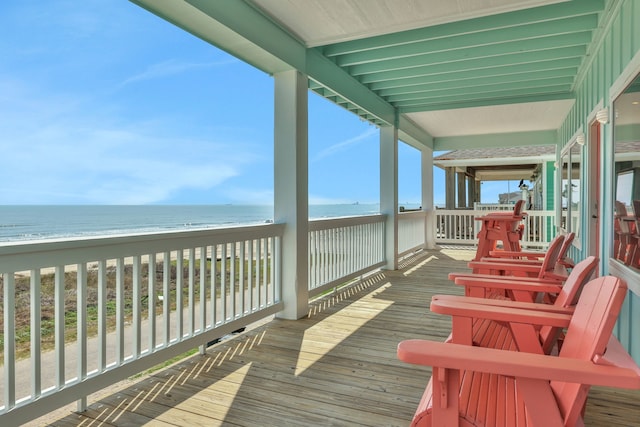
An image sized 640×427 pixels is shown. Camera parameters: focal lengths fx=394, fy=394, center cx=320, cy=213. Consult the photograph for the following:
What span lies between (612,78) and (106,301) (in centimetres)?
402

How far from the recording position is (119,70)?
631 inches

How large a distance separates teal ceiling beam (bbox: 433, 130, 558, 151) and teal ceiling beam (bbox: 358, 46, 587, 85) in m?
4.54

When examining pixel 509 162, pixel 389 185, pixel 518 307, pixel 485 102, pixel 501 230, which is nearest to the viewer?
pixel 518 307

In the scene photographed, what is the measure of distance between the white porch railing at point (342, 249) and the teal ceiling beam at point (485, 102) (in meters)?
1.96

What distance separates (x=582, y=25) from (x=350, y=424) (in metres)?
3.89

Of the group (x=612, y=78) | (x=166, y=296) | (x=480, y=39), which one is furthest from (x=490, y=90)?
(x=166, y=296)

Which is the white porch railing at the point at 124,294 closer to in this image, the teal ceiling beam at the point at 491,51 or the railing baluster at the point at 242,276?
the railing baluster at the point at 242,276

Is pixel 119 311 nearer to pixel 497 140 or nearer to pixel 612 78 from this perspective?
pixel 612 78

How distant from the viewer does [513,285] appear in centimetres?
234

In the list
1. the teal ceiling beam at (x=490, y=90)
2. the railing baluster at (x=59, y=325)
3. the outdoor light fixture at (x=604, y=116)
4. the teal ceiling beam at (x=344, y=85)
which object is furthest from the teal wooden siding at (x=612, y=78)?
the railing baluster at (x=59, y=325)

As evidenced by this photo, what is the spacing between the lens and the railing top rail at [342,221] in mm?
4535

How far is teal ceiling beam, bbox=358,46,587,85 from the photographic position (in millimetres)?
4294

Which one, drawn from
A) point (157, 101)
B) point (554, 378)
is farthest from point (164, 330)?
point (157, 101)

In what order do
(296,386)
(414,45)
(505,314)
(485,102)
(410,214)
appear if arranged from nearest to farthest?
(505,314) → (296,386) → (414,45) → (485,102) → (410,214)
